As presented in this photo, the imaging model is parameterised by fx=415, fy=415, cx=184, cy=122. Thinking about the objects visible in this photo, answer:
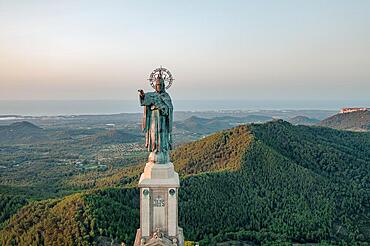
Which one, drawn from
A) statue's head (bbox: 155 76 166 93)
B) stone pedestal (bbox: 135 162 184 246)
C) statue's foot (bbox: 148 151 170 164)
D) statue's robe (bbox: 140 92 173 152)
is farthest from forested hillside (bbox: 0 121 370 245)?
statue's head (bbox: 155 76 166 93)

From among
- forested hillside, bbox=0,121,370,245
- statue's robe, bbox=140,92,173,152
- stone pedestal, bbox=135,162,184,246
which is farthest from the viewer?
forested hillside, bbox=0,121,370,245

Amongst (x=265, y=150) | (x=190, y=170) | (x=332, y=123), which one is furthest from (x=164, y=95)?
(x=332, y=123)

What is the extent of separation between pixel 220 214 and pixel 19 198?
24.3 metres

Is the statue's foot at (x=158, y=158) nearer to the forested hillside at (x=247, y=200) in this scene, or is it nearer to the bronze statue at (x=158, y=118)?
the bronze statue at (x=158, y=118)

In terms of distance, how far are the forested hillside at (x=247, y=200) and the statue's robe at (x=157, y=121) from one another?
2558 centimetres

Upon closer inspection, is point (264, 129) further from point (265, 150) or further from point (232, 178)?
point (232, 178)

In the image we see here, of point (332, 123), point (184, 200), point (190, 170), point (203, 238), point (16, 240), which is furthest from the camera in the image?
point (332, 123)

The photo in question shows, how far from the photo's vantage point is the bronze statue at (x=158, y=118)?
37.8 ft

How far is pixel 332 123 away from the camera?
155 m

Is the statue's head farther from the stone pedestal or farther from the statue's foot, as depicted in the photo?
the stone pedestal

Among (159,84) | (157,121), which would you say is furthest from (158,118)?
(159,84)

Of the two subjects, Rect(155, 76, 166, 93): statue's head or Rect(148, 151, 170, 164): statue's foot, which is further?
Rect(155, 76, 166, 93): statue's head

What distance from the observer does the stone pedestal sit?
36.7 ft

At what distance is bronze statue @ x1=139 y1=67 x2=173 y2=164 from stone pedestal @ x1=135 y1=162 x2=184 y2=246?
1.42ft
